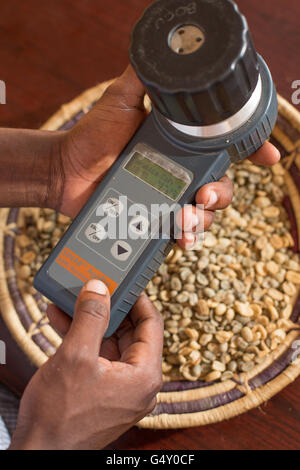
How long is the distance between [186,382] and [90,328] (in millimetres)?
313

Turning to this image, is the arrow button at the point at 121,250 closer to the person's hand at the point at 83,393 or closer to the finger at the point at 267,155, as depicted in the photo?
the person's hand at the point at 83,393

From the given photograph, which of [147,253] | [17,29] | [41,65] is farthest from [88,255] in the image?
[17,29]

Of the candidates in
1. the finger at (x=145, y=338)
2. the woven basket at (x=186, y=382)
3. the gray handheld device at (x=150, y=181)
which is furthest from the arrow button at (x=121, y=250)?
the woven basket at (x=186, y=382)

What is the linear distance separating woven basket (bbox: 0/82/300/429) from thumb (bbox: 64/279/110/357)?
0.24 metres

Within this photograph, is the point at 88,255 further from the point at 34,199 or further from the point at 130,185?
the point at 34,199

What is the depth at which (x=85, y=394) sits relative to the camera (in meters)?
0.57

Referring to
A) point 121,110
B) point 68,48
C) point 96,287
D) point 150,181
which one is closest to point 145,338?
point 96,287

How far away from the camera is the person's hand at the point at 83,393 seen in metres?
0.56

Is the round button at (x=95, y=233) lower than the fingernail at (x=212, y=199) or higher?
lower

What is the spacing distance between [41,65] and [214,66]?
639 mm

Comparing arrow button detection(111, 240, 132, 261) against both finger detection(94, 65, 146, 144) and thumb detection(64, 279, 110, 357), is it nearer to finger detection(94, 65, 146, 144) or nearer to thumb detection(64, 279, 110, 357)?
thumb detection(64, 279, 110, 357)

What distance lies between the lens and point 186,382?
31.8 inches

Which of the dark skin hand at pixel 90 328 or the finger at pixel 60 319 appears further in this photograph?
the finger at pixel 60 319

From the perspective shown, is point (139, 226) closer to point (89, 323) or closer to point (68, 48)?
point (89, 323)
